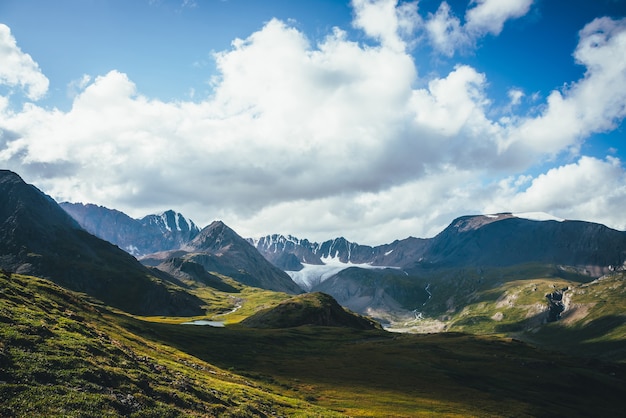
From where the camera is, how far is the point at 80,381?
36656 mm

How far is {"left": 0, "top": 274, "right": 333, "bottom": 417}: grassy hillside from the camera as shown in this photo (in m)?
31.9

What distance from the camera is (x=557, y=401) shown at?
11969 cm

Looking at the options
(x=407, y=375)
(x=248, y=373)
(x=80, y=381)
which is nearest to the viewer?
(x=80, y=381)

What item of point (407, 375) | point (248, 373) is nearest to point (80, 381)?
point (248, 373)

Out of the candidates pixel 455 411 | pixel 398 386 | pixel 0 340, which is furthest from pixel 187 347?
Answer: pixel 0 340

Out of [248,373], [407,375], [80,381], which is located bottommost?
[407,375]

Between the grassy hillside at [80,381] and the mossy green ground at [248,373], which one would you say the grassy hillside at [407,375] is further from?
the grassy hillside at [80,381]

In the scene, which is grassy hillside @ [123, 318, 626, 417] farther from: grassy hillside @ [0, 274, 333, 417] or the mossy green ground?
grassy hillside @ [0, 274, 333, 417]

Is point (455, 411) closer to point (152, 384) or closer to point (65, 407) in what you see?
point (152, 384)

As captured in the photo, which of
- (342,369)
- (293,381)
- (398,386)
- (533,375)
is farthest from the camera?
(533,375)

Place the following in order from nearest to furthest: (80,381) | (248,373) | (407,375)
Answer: (80,381) → (248,373) → (407,375)

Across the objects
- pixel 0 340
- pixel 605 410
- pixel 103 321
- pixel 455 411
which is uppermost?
pixel 0 340

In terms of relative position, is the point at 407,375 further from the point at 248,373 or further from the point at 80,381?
the point at 80,381

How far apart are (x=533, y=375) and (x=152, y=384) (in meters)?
148
